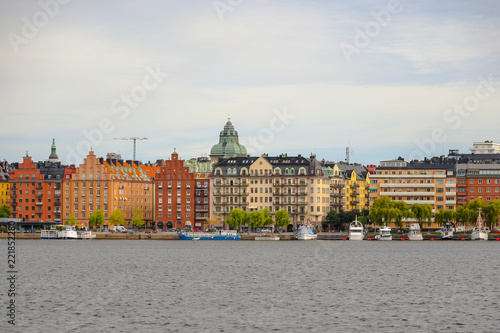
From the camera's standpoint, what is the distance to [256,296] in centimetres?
6662

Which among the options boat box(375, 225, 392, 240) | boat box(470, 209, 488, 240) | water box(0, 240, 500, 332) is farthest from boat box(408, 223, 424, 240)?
water box(0, 240, 500, 332)

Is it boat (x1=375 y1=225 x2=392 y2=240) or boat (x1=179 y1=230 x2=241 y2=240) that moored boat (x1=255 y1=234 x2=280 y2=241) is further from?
boat (x1=375 y1=225 x2=392 y2=240)

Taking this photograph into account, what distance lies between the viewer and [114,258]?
4596 inches

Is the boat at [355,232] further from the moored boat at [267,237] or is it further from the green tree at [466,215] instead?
the green tree at [466,215]

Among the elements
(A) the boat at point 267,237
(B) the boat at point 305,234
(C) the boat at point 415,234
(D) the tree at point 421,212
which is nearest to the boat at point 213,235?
(A) the boat at point 267,237

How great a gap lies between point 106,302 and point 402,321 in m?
20.1

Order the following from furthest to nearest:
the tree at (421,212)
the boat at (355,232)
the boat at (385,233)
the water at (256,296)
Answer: the tree at (421,212) < the boat at (355,232) < the boat at (385,233) < the water at (256,296)

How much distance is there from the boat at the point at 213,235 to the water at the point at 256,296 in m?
84.5

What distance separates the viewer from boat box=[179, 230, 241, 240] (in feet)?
636

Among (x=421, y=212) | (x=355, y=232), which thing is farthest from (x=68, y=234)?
(x=421, y=212)

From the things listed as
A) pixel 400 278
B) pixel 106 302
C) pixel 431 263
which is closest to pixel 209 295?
pixel 106 302

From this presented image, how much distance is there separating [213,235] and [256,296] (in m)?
130

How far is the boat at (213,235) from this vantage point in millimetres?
194000

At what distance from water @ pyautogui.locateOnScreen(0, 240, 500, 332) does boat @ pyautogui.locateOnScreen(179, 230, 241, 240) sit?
8445cm
